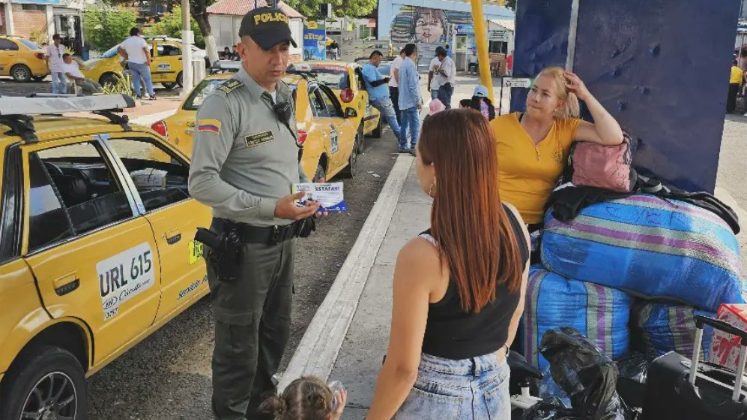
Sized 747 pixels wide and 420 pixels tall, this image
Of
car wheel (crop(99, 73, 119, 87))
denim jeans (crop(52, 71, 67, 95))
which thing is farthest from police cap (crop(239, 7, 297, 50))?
car wheel (crop(99, 73, 119, 87))

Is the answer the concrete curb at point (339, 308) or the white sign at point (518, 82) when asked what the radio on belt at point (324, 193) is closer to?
the concrete curb at point (339, 308)

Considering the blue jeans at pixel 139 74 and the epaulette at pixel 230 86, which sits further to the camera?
the blue jeans at pixel 139 74

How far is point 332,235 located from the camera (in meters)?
7.22

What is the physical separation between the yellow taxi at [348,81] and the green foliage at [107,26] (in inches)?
1088

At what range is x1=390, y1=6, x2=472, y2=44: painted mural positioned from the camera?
43719 millimetres

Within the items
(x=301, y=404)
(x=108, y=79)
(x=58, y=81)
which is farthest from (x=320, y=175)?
(x=108, y=79)

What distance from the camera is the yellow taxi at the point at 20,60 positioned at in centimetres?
2364

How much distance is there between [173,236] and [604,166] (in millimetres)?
2465

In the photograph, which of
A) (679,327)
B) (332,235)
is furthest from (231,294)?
(332,235)

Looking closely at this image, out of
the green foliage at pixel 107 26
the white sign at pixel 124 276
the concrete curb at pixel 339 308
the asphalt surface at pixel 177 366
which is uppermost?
the green foliage at pixel 107 26

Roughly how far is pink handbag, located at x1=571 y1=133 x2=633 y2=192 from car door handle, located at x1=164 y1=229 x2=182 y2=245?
233cm

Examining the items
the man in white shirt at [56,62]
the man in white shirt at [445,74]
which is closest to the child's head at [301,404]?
the man in white shirt at [445,74]

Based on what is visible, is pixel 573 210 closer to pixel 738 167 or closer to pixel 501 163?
pixel 501 163

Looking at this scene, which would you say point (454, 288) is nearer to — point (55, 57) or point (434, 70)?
point (434, 70)
